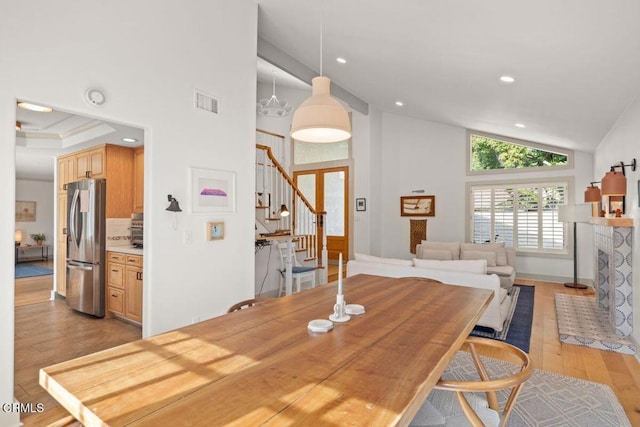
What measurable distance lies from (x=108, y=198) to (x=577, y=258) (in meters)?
7.60

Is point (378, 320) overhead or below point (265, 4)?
below

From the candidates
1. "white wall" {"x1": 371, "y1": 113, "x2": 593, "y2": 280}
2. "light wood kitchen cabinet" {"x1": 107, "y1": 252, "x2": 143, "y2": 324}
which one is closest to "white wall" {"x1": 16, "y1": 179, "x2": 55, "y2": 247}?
"light wood kitchen cabinet" {"x1": 107, "y1": 252, "x2": 143, "y2": 324}

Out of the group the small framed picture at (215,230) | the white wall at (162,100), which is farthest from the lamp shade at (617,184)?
the small framed picture at (215,230)

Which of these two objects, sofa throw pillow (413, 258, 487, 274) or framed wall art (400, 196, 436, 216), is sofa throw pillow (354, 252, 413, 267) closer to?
sofa throw pillow (413, 258, 487, 274)

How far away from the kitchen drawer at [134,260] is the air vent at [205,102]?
1776 millimetres

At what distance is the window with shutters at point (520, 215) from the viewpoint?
672 centimetres

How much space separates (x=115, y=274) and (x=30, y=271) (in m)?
4.87

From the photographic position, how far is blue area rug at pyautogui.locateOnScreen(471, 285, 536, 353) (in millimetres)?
3730

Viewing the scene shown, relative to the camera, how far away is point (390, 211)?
841 cm

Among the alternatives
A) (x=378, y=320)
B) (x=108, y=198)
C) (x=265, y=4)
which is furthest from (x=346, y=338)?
(x=108, y=198)

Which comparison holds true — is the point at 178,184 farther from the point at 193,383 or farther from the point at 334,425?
the point at 334,425

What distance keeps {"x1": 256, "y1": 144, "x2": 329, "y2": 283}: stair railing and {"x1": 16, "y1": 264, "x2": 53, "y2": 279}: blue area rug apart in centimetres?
514

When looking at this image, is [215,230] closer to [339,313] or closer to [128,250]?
[128,250]

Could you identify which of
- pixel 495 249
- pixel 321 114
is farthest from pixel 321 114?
pixel 495 249
